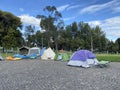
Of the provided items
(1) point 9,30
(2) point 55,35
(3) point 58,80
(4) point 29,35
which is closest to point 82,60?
(3) point 58,80

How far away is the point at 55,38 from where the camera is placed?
215ft

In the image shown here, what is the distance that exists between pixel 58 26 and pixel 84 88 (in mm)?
56245

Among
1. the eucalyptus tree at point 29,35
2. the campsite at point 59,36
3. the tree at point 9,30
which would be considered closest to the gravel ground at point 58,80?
the campsite at point 59,36

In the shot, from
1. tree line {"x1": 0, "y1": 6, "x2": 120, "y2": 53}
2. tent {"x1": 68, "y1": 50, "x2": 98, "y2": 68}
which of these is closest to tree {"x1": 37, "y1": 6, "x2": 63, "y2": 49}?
tree line {"x1": 0, "y1": 6, "x2": 120, "y2": 53}

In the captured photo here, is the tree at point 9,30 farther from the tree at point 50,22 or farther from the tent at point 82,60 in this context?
the tent at point 82,60

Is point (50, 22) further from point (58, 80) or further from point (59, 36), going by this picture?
point (58, 80)

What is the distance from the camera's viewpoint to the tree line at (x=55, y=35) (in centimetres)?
5508

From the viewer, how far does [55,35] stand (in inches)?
2522

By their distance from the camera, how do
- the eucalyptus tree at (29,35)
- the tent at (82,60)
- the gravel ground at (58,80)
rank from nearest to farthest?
1. the gravel ground at (58,80)
2. the tent at (82,60)
3. the eucalyptus tree at (29,35)

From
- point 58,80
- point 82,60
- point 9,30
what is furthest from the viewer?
point 9,30

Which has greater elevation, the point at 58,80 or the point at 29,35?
the point at 29,35

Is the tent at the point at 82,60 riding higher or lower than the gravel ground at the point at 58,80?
higher

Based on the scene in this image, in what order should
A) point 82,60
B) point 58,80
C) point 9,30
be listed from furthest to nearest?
point 9,30 < point 82,60 < point 58,80

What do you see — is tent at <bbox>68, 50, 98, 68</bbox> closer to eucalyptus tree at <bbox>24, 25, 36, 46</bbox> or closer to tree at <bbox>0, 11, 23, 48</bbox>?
tree at <bbox>0, 11, 23, 48</bbox>
